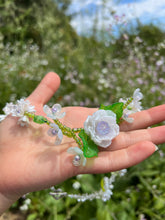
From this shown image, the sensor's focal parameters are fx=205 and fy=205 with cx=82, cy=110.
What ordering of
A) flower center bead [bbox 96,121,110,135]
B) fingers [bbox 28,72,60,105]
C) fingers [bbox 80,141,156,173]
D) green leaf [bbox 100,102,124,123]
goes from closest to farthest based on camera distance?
→ fingers [bbox 80,141,156,173], flower center bead [bbox 96,121,110,135], green leaf [bbox 100,102,124,123], fingers [bbox 28,72,60,105]

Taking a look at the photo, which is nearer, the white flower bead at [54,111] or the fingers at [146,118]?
the white flower bead at [54,111]

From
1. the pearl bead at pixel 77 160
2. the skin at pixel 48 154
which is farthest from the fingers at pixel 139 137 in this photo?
the pearl bead at pixel 77 160

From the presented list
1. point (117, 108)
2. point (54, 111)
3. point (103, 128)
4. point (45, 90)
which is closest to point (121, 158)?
point (103, 128)

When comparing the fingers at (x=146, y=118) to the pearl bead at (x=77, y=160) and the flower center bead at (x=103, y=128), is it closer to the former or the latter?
the flower center bead at (x=103, y=128)

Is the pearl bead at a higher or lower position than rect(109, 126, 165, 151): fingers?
lower

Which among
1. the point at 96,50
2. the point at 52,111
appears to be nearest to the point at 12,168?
the point at 52,111

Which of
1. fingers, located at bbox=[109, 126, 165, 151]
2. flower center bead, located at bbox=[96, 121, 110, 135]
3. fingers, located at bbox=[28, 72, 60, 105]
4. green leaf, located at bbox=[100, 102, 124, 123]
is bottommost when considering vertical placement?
fingers, located at bbox=[109, 126, 165, 151]

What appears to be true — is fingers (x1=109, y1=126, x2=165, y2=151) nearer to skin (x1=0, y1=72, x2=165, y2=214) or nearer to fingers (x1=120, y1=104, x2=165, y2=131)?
skin (x1=0, y1=72, x2=165, y2=214)

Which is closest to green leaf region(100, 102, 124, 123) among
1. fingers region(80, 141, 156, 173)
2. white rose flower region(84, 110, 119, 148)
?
white rose flower region(84, 110, 119, 148)

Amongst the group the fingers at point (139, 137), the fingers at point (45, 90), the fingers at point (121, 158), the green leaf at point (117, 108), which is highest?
A: the fingers at point (45, 90)

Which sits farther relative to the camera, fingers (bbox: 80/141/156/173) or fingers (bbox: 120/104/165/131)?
fingers (bbox: 120/104/165/131)
